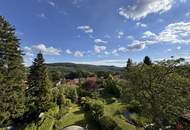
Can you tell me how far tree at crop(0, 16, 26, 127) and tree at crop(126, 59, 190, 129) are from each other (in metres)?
15.9

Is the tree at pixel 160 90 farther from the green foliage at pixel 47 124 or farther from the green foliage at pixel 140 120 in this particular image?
the green foliage at pixel 47 124

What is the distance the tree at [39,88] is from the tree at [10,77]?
99.4 inches

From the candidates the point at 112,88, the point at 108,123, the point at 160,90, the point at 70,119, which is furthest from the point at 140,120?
the point at 112,88

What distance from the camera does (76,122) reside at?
3086cm

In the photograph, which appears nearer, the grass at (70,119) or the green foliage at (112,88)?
the grass at (70,119)

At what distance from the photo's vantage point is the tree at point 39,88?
32.6m

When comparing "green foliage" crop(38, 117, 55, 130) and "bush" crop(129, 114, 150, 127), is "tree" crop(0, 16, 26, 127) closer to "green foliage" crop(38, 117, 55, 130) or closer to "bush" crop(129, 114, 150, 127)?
"green foliage" crop(38, 117, 55, 130)

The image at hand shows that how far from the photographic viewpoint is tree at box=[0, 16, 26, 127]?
26.7m

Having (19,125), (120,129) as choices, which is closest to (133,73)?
(120,129)

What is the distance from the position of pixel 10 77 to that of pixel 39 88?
18.8 ft

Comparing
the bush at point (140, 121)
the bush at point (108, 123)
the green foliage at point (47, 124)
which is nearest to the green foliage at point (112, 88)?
the bush at point (140, 121)

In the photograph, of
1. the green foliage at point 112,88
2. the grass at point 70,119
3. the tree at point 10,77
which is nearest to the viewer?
the tree at point 10,77

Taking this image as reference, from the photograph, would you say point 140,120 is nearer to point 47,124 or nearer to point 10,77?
point 47,124

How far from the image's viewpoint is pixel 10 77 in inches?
1111
